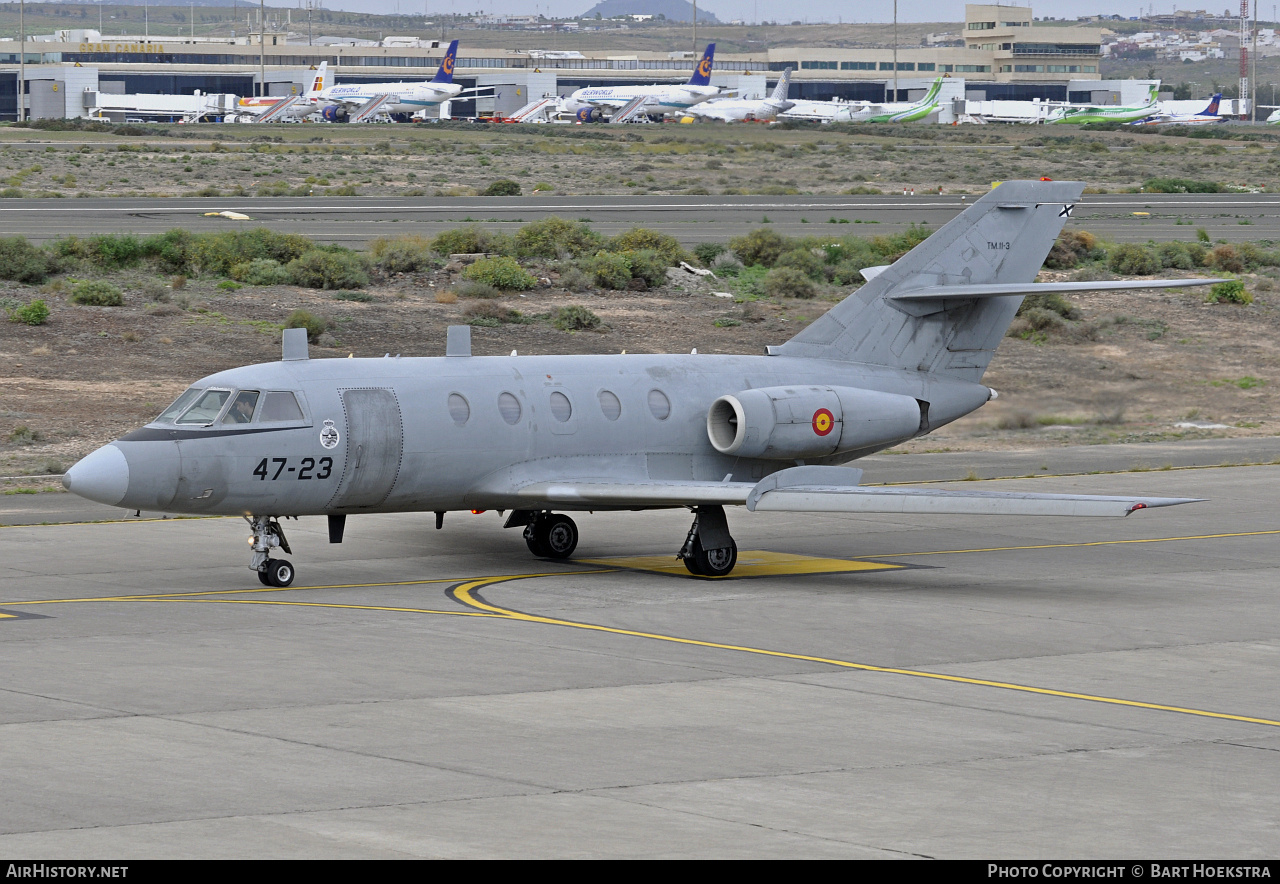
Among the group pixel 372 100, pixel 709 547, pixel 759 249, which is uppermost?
pixel 372 100

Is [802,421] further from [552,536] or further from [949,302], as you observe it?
[552,536]

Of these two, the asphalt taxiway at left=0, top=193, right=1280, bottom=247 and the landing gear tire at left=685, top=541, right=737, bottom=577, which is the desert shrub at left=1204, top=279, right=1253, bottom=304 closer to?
the asphalt taxiway at left=0, top=193, right=1280, bottom=247

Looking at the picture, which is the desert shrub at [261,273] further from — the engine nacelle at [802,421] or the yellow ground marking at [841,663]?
the yellow ground marking at [841,663]

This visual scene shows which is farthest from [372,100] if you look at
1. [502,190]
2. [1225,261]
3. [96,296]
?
[96,296]

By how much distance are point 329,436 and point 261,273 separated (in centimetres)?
3048

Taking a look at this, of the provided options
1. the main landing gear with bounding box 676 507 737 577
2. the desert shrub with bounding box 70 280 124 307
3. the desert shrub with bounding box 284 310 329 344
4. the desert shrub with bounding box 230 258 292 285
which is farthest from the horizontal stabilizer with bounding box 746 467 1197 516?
the desert shrub with bounding box 230 258 292 285

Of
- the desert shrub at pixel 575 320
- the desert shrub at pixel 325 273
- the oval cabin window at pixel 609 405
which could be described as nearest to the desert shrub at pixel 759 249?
the desert shrub at pixel 575 320

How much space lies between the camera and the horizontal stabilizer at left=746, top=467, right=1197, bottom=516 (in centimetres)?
2123

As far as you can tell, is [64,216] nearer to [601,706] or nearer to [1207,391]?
[1207,391]

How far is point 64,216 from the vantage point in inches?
2721

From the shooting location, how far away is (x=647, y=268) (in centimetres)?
5431

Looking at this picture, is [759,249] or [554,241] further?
[759,249]
